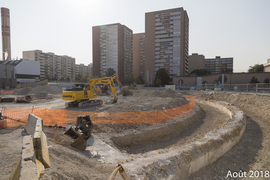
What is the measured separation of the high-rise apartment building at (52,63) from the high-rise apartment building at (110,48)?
38.9 meters

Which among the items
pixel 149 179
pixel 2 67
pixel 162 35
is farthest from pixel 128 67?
pixel 149 179

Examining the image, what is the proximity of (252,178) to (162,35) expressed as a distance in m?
73.7

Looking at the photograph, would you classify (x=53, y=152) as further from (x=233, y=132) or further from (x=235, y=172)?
(x=233, y=132)

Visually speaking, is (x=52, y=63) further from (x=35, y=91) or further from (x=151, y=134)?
(x=151, y=134)

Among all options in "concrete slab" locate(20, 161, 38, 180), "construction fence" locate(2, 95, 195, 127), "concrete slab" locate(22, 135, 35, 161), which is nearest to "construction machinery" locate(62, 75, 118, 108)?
"construction fence" locate(2, 95, 195, 127)

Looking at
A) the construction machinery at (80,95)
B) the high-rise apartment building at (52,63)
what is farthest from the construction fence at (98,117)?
the high-rise apartment building at (52,63)

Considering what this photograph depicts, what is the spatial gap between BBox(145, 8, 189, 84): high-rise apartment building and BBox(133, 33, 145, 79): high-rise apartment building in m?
29.8

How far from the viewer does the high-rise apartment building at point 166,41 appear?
230 ft

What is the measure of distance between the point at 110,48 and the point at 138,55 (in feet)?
73.3

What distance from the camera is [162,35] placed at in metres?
73.1

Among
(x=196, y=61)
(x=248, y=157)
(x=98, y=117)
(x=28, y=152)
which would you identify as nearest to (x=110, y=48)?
(x=196, y=61)

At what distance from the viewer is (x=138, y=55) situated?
4188 inches

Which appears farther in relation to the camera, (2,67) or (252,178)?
(2,67)

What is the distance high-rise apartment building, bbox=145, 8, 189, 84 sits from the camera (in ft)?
230
